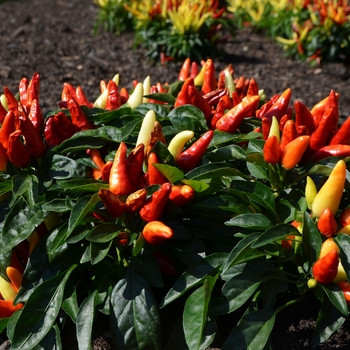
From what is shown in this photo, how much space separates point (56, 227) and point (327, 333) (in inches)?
45.1

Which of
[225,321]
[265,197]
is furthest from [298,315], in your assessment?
[265,197]

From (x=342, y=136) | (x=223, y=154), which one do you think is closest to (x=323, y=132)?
(x=342, y=136)

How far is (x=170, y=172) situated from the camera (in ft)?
7.13

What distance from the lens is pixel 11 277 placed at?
238 centimetres

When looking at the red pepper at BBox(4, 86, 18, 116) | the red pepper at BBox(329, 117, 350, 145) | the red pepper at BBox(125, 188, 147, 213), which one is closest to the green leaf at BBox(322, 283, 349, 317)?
the red pepper at BBox(329, 117, 350, 145)

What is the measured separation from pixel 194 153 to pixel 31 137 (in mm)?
684

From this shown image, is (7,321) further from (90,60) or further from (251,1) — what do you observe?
(251,1)

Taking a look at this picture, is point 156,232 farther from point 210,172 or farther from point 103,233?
point 210,172

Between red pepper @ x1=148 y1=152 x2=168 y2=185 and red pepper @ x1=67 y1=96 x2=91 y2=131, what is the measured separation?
0.54m

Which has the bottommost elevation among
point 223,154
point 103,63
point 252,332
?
point 103,63

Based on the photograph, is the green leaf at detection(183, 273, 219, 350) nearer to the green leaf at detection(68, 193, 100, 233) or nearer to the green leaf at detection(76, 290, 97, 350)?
the green leaf at detection(76, 290, 97, 350)

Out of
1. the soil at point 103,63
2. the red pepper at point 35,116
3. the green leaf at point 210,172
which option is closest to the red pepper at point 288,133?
the green leaf at point 210,172

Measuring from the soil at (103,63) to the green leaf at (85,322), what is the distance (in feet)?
11.3

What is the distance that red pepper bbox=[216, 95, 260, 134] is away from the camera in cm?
257
